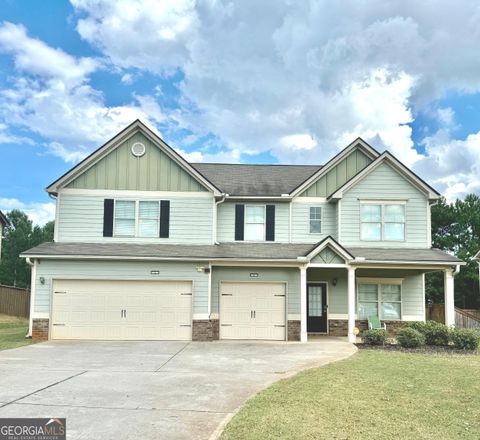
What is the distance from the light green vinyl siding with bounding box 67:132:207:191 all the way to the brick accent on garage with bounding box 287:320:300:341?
600 centimetres

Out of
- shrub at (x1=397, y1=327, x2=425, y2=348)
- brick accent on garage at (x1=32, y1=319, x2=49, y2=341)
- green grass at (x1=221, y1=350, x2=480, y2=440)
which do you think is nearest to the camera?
green grass at (x1=221, y1=350, x2=480, y2=440)

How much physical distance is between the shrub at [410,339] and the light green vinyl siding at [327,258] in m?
3.31

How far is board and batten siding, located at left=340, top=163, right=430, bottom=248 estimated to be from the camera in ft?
63.1

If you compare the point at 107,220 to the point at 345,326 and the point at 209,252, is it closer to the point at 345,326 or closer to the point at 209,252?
→ the point at 209,252

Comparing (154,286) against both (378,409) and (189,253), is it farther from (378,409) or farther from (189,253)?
(378,409)

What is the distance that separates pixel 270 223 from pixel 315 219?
1.83m

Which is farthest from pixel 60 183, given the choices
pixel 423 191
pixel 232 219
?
pixel 423 191

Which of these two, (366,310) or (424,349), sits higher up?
(366,310)

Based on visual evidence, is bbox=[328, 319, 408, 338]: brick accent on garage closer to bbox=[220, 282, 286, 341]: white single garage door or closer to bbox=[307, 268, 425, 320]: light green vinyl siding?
bbox=[307, 268, 425, 320]: light green vinyl siding

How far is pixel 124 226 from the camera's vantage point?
18656mm

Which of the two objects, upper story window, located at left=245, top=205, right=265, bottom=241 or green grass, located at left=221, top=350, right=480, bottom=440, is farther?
upper story window, located at left=245, top=205, right=265, bottom=241

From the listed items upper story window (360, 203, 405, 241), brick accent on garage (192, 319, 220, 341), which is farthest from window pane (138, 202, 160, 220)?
upper story window (360, 203, 405, 241)

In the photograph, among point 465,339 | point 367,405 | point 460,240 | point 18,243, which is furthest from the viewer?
point 18,243

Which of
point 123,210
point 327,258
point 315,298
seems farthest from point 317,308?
point 123,210
